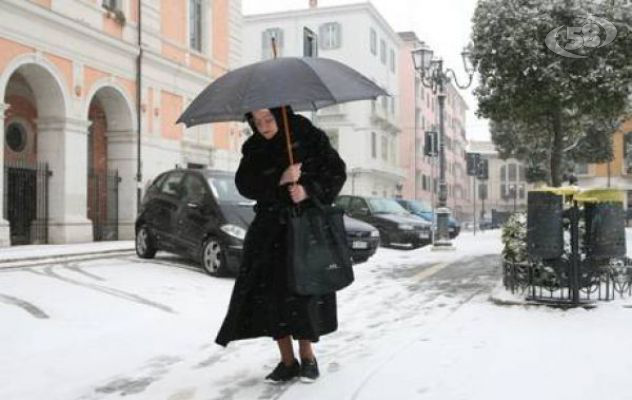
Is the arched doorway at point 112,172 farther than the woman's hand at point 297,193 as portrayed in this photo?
Yes

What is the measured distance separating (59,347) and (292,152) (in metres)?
2.73

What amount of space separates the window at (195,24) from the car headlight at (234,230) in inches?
584

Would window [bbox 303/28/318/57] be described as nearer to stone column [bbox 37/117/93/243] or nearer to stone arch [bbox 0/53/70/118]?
stone arch [bbox 0/53/70/118]

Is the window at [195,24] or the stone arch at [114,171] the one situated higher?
the window at [195,24]

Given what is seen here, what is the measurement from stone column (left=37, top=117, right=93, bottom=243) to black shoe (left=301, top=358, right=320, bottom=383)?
→ 13787 millimetres

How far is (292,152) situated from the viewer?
168 inches

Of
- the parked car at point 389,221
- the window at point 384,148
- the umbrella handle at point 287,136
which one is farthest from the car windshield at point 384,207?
the window at point 384,148

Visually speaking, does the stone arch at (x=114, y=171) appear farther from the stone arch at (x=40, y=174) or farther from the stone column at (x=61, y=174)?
the stone arch at (x=40, y=174)

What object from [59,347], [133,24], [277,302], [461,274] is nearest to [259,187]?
[277,302]

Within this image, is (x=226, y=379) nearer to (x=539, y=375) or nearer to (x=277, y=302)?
(x=277, y=302)

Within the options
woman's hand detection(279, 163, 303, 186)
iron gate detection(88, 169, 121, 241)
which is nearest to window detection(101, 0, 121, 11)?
iron gate detection(88, 169, 121, 241)

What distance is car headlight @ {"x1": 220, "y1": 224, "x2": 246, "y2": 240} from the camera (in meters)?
9.62

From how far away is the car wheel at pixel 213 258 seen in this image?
381 inches

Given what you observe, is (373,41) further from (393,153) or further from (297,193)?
(297,193)
